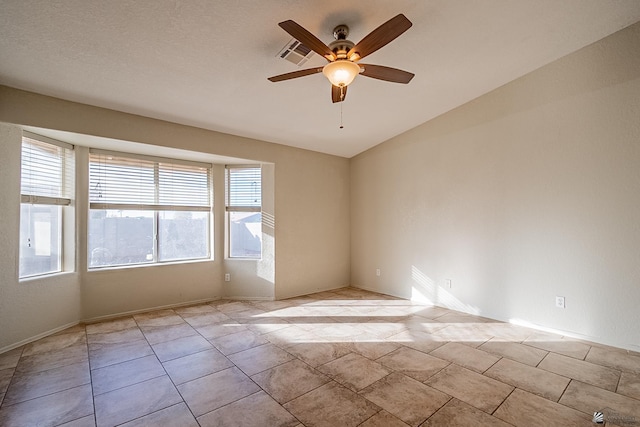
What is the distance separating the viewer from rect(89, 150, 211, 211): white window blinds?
13.5ft

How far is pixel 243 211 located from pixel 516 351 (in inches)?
165

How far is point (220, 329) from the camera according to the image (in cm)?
371

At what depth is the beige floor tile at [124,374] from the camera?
2.48 metres

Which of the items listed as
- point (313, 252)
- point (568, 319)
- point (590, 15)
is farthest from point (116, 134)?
point (568, 319)

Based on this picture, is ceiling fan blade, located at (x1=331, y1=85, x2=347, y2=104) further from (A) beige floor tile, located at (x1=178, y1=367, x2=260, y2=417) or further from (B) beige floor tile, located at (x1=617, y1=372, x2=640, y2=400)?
(B) beige floor tile, located at (x1=617, y1=372, x2=640, y2=400)

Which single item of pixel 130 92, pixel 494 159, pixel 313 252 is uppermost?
pixel 130 92

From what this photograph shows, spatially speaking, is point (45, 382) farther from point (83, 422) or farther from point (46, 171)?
point (46, 171)

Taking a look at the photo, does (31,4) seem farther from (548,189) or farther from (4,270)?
(548,189)

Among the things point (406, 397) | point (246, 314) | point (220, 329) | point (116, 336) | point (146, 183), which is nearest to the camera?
point (406, 397)

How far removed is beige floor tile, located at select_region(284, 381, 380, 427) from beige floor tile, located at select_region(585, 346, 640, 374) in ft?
7.68

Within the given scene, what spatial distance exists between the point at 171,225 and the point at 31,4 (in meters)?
3.13

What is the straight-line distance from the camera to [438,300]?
468cm

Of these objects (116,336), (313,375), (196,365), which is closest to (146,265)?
(116,336)

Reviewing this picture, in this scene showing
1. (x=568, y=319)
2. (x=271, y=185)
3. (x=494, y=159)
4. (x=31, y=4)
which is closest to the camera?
(x=31, y=4)
